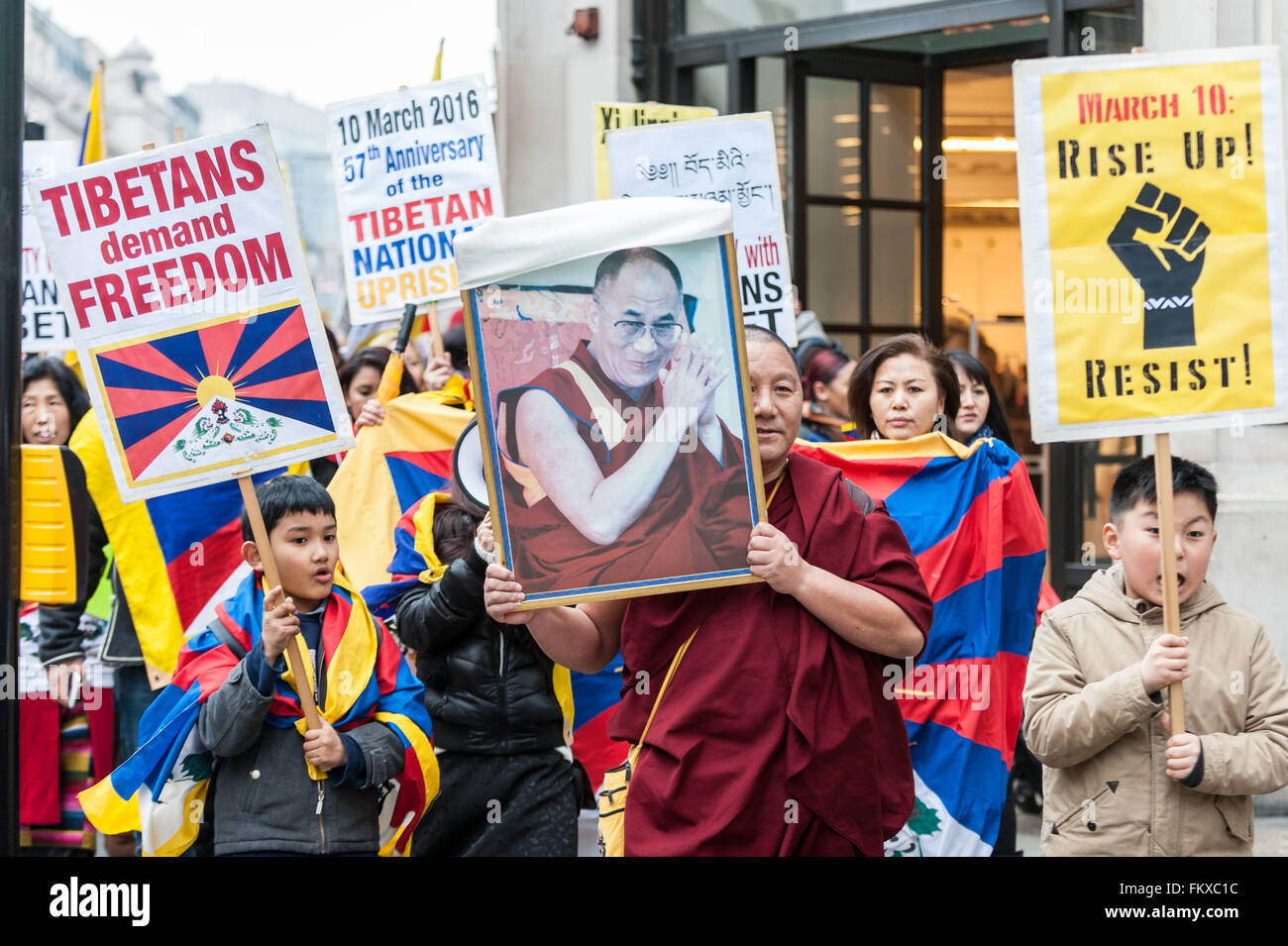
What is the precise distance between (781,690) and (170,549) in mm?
3659

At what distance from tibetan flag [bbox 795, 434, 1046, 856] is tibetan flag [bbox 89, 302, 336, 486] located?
1.71 m

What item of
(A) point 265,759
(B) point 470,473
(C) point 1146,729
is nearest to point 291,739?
(A) point 265,759

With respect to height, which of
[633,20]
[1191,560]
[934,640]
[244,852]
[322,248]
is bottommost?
[244,852]

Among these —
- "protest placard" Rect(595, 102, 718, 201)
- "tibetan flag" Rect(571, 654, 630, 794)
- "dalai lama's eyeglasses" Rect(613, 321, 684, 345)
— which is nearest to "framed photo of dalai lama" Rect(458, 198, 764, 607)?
"dalai lama's eyeglasses" Rect(613, 321, 684, 345)

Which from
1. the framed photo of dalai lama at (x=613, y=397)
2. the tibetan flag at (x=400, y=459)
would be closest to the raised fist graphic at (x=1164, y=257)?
the framed photo of dalai lama at (x=613, y=397)

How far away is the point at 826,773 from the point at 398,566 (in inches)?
83.7

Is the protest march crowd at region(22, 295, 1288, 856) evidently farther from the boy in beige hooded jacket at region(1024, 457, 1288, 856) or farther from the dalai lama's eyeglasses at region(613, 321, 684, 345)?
the dalai lama's eyeglasses at region(613, 321, 684, 345)

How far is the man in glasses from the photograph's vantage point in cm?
285

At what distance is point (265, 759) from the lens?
3723mm

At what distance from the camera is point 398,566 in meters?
4.61

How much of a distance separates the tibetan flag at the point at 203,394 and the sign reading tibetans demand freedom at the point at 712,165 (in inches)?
83.4

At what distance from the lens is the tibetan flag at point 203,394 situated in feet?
12.3
